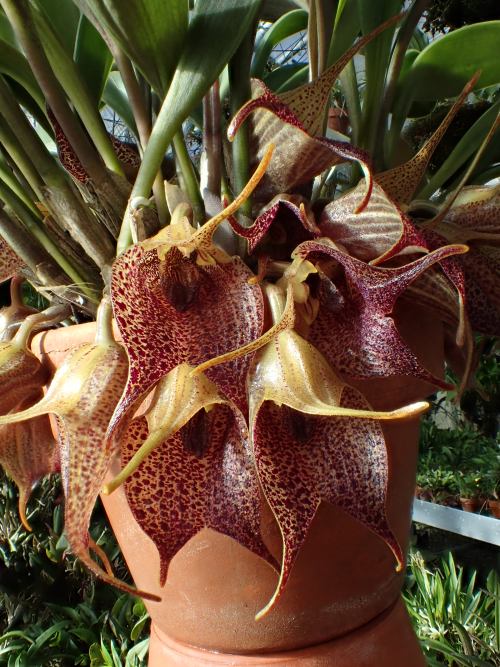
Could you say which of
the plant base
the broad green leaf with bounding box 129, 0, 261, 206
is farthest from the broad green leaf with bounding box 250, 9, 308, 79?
the plant base

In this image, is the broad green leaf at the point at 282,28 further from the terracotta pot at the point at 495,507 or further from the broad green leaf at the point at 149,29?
the terracotta pot at the point at 495,507

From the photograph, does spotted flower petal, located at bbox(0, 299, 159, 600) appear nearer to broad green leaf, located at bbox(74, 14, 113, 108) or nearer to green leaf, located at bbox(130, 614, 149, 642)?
broad green leaf, located at bbox(74, 14, 113, 108)

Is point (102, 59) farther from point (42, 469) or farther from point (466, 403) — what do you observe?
point (466, 403)

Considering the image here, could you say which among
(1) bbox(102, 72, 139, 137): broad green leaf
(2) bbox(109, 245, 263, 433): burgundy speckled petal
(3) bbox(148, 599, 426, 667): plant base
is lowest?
(3) bbox(148, 599, 426, 667): plant base

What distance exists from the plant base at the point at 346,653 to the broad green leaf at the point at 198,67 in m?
0.33

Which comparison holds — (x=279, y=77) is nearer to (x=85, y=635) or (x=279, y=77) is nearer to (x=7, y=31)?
(x=7, y=31)

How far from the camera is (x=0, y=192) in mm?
411

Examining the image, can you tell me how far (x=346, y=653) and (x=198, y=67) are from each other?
1.36 feet

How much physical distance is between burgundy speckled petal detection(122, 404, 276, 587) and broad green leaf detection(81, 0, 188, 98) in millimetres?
242

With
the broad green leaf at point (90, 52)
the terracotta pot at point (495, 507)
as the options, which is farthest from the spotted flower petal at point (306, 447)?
the terracotta pot at point (495, 507)

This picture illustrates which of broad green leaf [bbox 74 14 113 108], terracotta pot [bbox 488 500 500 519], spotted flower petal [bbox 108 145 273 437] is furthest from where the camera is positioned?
terracotta pot [bbox 488 500 500 519]

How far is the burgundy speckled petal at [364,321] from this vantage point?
0.27 metres

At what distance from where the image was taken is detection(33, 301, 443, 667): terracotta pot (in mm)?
330

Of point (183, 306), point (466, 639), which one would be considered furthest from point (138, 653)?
point (183, 306)
